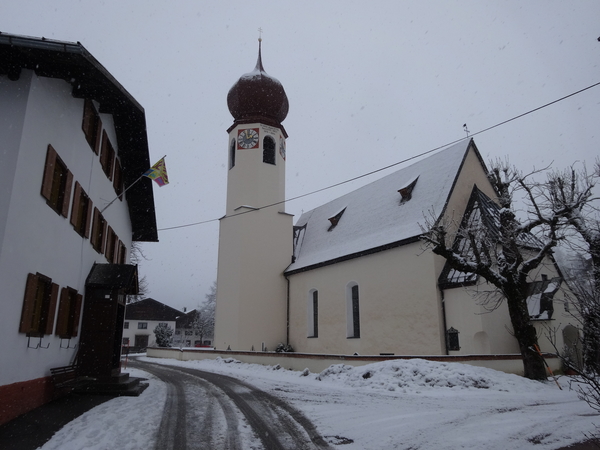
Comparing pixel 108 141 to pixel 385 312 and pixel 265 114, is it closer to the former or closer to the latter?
pixel 385 312

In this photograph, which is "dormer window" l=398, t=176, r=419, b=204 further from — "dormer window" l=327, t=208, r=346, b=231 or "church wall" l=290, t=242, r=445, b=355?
"dormer window" l=327, t=208, r=346, b=231

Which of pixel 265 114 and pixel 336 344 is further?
A: pixel 265 114

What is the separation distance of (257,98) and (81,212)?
18333mm

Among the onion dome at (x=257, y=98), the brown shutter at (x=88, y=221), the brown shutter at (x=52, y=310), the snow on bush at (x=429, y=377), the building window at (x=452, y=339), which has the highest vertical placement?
the onion dome at (x=257, y=98)

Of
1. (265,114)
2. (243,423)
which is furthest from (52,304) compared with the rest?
(265,114)

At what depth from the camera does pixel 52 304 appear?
9.89 m

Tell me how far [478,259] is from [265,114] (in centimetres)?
1864

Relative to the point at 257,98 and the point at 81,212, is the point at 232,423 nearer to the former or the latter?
the point at 81,212

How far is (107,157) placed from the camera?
14.5m

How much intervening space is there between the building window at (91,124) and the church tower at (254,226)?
14.8 metres

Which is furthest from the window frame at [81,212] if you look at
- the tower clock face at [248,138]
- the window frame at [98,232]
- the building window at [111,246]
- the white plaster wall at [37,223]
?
the tower clock face at [248,138]

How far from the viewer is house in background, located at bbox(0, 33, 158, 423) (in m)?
8.07

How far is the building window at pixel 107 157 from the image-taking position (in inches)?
541

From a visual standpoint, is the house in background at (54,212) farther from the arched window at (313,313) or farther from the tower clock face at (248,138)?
the tower clock face at (248,138)
